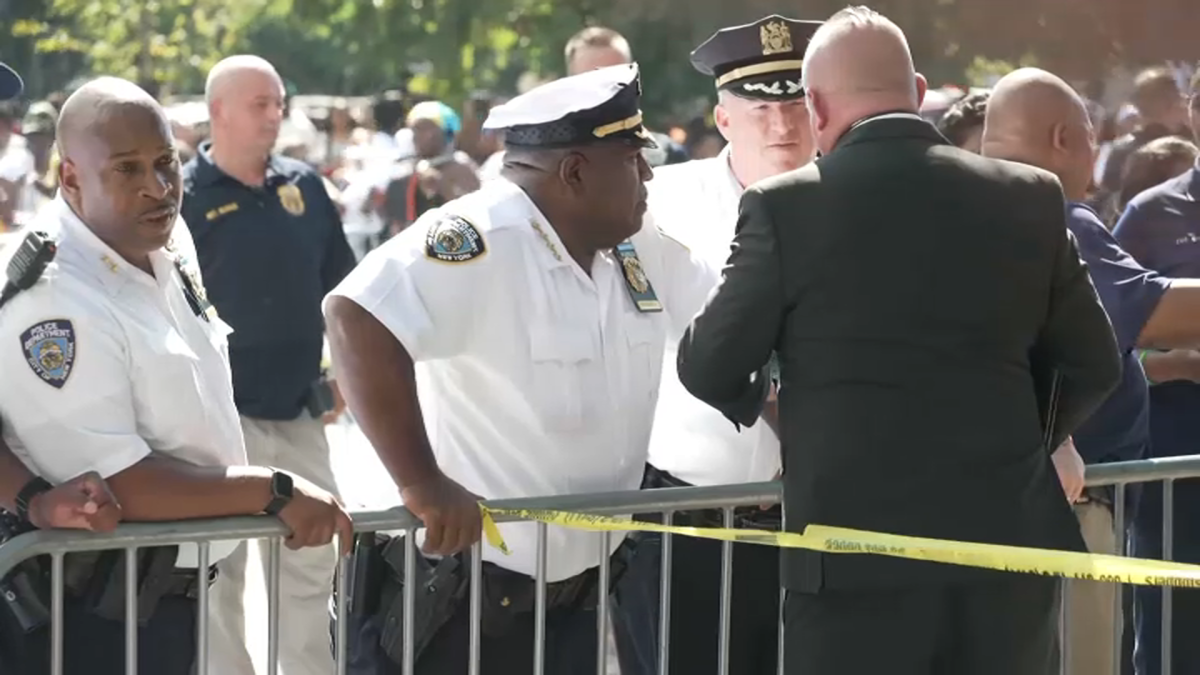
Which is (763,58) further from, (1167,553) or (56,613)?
(56,613)

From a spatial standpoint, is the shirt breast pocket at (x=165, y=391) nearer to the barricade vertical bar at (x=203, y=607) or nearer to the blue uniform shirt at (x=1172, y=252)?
the barricade vertical bar at (x=203, y=607)

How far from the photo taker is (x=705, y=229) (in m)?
4.61

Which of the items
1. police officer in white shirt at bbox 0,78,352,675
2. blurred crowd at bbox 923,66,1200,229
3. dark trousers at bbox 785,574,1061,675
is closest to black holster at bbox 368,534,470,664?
police officer in white shirt at bbox 0,78,352,675

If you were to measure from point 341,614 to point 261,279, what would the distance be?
2.94 metres

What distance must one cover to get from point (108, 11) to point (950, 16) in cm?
1710

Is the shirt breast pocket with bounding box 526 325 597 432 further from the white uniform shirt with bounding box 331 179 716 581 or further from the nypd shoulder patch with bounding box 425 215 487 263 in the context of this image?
the nypd shoulder patch with bounding box 425 215 487 263

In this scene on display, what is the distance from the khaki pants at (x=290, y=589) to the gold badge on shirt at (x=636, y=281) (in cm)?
146

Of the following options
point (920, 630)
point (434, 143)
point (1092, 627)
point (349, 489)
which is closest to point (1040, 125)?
point (1092, 627)

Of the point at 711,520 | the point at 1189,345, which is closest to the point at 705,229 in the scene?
the point at 711,520

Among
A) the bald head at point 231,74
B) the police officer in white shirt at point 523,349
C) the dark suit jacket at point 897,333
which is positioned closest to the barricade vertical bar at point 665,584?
the police officer in white shirt at point 523,349

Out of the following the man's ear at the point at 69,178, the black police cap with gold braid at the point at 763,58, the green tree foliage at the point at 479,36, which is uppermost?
the green tree foliage at the point at 479,36

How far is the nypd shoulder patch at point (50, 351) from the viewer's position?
323cm

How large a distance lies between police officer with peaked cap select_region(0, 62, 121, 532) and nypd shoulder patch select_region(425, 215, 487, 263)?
78cm

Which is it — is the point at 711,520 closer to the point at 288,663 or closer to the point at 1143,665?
the point at 1143,665
